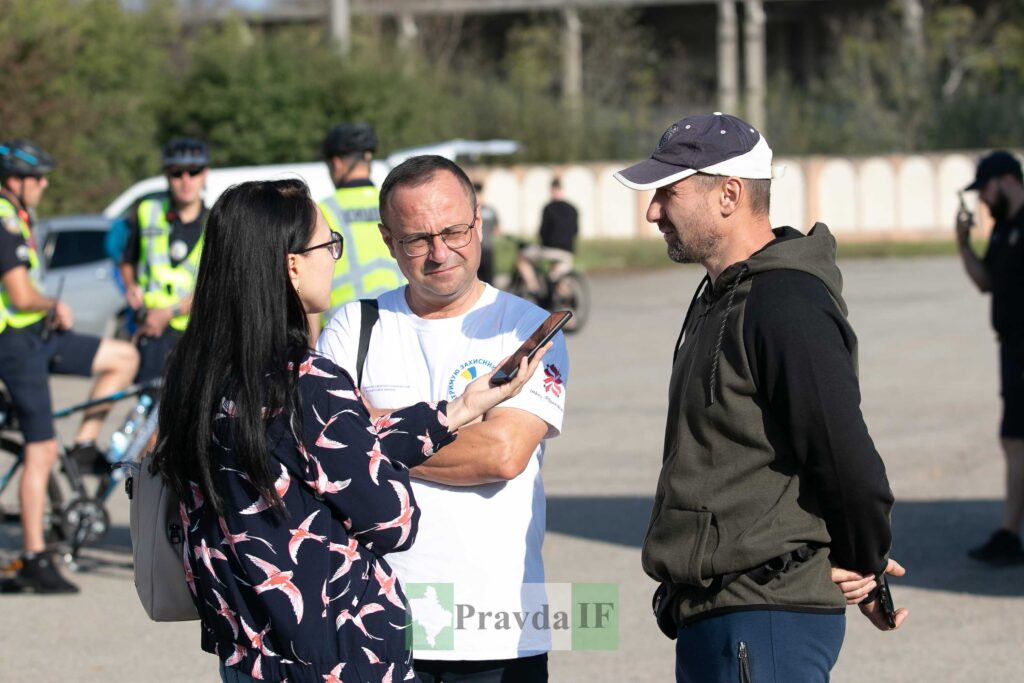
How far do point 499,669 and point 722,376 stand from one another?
0.93m

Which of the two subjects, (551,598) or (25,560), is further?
(25,560)

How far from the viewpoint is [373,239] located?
22.0ft

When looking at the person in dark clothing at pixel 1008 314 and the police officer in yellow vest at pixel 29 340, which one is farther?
the person in dark clothing at pixel 1008 314

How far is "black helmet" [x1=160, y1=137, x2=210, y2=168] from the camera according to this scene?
296 inches

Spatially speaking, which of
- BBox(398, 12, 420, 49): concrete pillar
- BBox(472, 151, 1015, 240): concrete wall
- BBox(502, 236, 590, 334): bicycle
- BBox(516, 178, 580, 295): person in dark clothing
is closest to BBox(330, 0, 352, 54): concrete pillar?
BBox(472, 151, 1015, 240): concrete wall

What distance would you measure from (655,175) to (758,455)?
2.17 feet

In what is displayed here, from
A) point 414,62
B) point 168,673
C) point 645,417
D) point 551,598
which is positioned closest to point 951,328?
point 645,417

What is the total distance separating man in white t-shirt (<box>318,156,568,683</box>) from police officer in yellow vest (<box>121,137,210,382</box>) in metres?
4.13

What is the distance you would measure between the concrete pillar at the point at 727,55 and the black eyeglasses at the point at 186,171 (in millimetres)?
42310

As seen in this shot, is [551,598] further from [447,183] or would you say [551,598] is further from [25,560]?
[25,560]

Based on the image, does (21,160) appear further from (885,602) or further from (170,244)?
(885,602)

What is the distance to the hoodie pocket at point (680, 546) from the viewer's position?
9.97 feet

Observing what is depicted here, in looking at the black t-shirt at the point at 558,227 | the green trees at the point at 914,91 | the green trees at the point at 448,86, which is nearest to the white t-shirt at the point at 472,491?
the black t-shirt at the point at 558,227

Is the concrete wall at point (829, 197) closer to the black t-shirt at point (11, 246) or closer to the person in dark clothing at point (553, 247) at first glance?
the person in dark clothing at point (553, 247)
